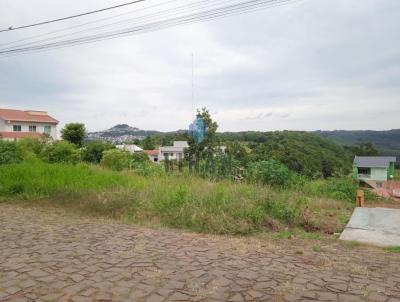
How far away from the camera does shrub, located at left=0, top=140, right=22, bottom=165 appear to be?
11.1 m

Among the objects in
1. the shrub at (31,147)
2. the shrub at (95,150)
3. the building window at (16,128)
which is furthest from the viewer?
the building window at (16,128)

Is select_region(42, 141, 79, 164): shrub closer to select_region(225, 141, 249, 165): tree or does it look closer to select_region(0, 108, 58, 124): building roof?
select_region(225, 141, 249, 165): tree

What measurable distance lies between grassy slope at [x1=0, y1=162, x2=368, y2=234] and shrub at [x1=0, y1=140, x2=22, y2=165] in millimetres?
2361

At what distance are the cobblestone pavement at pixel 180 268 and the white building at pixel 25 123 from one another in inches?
1502

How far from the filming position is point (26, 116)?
43.9m

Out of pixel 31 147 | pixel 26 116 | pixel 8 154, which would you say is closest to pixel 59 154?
pixel 8 154

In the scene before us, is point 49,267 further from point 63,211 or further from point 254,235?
point 63,211

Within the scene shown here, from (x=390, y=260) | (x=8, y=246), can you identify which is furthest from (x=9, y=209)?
(x=390, y=260)

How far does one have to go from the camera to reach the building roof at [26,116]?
137 ft

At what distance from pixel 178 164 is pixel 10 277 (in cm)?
697

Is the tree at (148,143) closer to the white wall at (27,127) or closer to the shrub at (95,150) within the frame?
the white wall at (27,127)

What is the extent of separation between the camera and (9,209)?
6848 mm

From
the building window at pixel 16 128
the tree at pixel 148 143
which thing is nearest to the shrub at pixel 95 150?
the building window at pixel 16 128

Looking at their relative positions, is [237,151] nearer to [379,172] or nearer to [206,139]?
[206,139]
